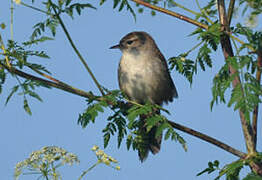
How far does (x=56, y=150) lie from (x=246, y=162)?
1625 mm

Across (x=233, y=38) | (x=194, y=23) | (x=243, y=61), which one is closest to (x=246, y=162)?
(x=243, y=61)

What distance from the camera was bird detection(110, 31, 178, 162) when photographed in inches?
217

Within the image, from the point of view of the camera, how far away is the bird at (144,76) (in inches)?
217

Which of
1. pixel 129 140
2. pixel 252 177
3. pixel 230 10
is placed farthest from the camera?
pixel 129 140

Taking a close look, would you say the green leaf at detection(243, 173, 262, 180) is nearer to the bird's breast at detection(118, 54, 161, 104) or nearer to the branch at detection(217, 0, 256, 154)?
the branch at detection(217, 0, 256, 154)

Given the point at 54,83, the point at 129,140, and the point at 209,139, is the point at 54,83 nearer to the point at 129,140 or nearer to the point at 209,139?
the point at 129,140

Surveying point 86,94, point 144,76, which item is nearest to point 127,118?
Answer: point 86,94

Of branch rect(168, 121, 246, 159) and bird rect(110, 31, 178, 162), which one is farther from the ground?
bird rect(110, 31, 178, 162)

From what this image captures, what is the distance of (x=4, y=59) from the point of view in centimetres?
318

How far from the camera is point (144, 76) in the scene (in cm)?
554

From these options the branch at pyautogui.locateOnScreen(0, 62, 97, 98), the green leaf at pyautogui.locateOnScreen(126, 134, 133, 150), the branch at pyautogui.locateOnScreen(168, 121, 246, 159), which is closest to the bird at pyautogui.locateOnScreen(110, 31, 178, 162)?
the green leaf at pyautogui.locateOnScreen(126, 134, 133, 150)

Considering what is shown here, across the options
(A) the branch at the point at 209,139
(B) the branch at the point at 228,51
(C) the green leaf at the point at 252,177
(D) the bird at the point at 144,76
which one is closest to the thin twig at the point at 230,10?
(B) the branch at the point at 228,51

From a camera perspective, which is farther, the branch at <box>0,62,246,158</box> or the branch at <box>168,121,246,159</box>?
the branch at <box>168,121,246,159</box>

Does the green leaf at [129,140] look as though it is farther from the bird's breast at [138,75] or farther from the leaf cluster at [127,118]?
the bird's breast at [138,75]
